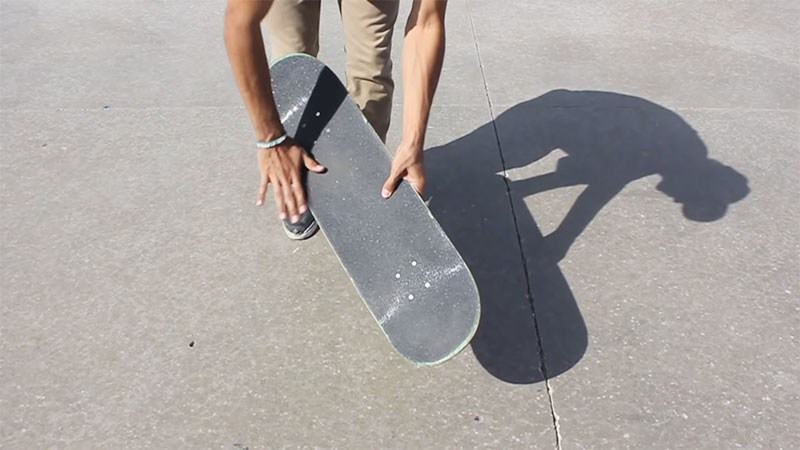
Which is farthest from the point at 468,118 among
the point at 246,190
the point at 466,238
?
the point at 246,190

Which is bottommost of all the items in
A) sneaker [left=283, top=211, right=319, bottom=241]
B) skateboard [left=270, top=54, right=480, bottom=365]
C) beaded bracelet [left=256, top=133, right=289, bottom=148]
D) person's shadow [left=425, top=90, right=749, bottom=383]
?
person's shadow [left=425, top=90, right=749, bottom=383]

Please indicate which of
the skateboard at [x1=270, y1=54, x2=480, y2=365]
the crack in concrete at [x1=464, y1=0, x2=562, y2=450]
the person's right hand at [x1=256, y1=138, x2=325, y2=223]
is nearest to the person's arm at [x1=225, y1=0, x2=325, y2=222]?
the person's right hand at [x1=256, y1=138, x2=325, y2=223]

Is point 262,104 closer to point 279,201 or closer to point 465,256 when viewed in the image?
point 279,201

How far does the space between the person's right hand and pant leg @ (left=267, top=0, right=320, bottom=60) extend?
0.59m

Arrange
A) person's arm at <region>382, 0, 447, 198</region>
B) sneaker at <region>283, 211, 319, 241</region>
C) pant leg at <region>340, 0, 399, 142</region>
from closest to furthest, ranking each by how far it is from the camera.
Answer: person's arm at <region>382, 0, 447, 198</region>
pant leg at <region>340, 0, 399, 142</region>
sneaker at <region>283, 211, 319, 241</region>

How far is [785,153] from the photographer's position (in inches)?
134

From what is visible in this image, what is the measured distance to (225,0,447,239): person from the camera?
199 centimetres

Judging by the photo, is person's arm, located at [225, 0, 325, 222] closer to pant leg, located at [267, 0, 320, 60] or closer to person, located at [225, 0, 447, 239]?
person, located at [225, 0, 447, 239]

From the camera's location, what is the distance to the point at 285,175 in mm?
2324

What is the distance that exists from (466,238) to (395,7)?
93cm

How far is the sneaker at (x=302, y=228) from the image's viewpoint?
2822 mm

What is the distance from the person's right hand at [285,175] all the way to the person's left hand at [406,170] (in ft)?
0.91

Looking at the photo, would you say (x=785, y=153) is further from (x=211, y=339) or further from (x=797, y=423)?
(x=211, y=339)

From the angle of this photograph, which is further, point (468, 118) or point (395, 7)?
point (468, 118)
